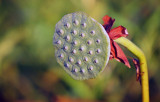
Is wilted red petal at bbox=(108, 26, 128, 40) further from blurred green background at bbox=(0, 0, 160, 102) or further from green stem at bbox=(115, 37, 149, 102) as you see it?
blurred green background at bbox=(0, 0, 160, 102)

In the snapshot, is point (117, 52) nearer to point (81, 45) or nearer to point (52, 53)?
point (81, 45)

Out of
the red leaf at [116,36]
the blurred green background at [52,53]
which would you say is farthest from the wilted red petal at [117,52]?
the blurred green background at [52,53]

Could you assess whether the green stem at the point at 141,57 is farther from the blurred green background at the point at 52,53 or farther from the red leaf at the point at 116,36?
the blurred green background at the point at 52,53

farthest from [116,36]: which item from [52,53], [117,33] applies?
[52,53]

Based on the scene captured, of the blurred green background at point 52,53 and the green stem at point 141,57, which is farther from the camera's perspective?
the blurred green background at point 52,53

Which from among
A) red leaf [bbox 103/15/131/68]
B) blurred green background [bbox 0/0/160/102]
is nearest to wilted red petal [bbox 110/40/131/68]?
red leaf [bbox 103/15/131/68]

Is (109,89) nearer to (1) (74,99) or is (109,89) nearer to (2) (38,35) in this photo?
(1) (74,99)
